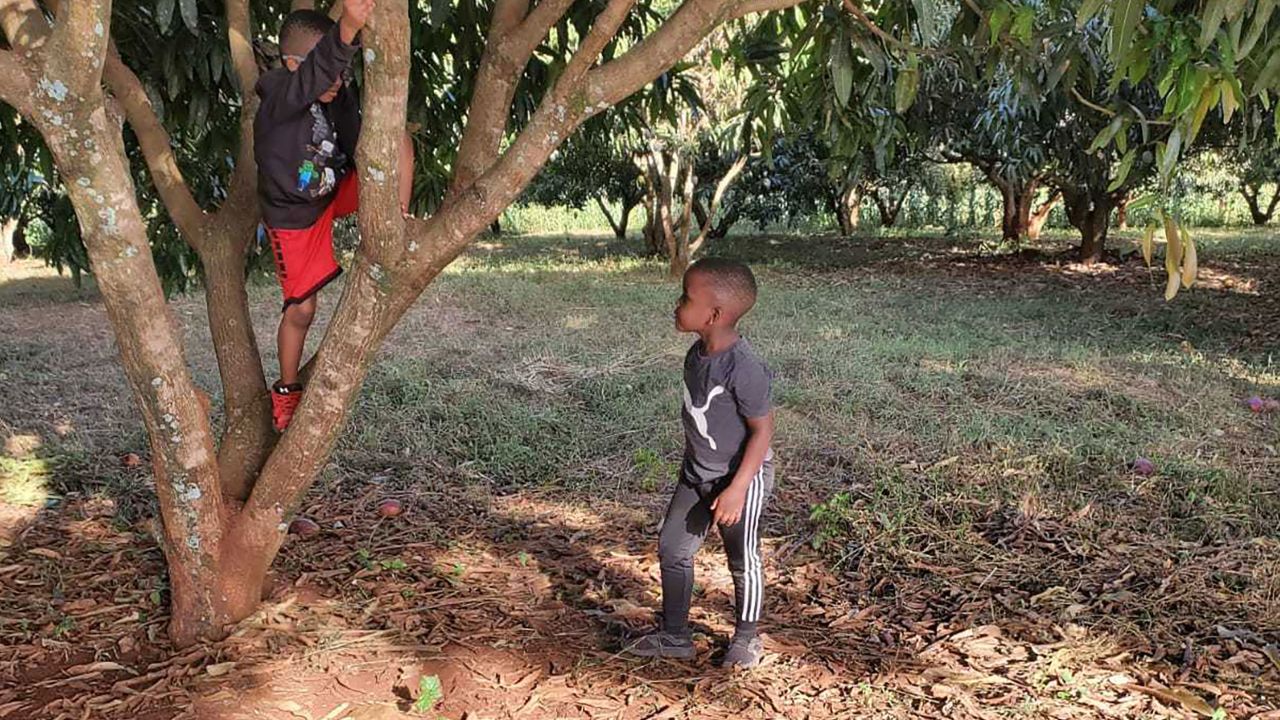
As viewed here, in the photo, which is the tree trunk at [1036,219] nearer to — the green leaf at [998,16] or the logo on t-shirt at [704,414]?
the green leaf at [998,16]

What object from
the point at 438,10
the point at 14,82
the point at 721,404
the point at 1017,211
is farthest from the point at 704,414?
the point at 1017,211

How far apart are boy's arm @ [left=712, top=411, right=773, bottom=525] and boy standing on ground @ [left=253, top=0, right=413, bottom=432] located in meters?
1.19

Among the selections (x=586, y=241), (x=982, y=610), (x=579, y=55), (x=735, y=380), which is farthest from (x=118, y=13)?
(x=586, y=241)

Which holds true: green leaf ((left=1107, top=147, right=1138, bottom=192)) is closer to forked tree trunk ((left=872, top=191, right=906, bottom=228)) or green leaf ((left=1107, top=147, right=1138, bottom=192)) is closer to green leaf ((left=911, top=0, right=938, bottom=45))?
green leaf ((left=911, top=0, right=938, bottom=45))

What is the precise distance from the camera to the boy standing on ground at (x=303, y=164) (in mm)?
2488

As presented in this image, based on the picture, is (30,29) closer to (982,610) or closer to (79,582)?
(79,582)

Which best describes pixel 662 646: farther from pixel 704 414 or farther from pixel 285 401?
pixel 285 401

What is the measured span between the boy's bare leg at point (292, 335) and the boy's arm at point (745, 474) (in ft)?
4.71

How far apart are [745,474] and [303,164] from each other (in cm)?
157

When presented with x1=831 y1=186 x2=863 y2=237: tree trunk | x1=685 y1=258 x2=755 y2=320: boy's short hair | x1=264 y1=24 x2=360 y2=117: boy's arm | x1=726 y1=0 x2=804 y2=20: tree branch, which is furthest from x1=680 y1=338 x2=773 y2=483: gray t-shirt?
x1=831 y1=186 x2=863 y2=237: tree trunk

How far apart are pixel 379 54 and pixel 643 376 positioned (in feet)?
14.8

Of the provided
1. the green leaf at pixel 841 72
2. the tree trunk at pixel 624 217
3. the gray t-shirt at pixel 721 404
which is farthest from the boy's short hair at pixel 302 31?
the tree trunk at pixel 624 217

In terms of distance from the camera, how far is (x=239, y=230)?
2.98 metres

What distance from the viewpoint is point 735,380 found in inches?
110
